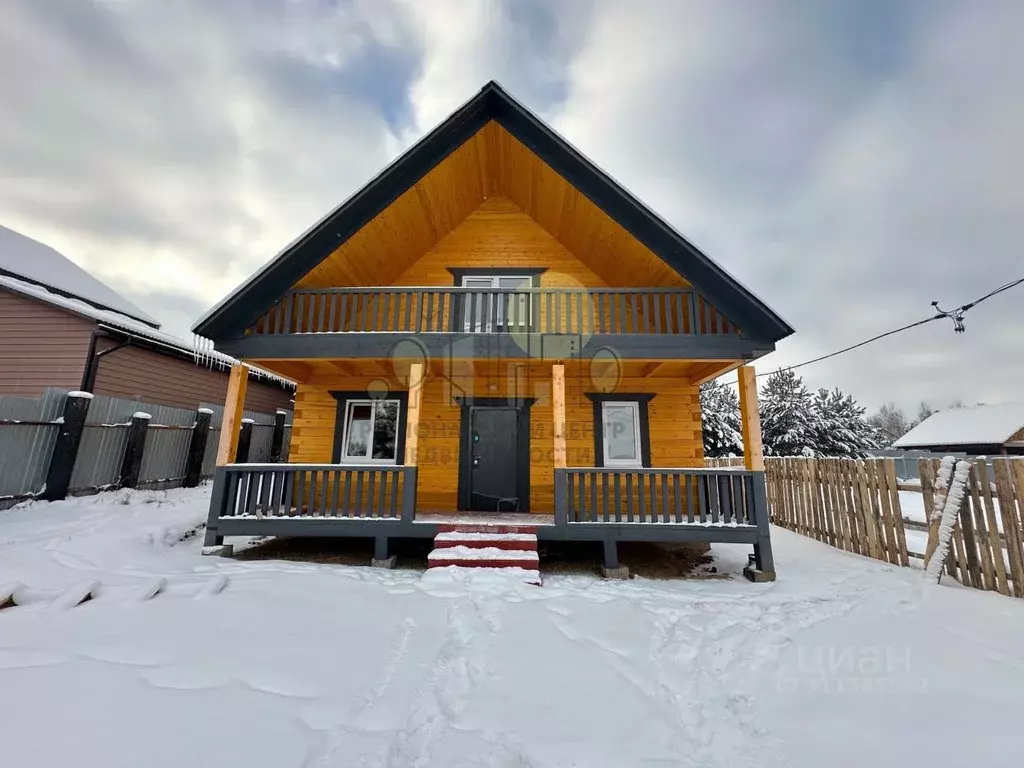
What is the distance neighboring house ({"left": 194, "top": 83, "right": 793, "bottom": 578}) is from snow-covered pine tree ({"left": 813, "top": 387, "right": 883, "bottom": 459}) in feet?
61.1

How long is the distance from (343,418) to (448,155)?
551 centimetres

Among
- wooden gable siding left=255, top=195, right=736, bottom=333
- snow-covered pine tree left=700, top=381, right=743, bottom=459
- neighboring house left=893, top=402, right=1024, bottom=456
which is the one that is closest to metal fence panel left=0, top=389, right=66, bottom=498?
wooden gable siding left=255, top=195, right=736, bottom=333

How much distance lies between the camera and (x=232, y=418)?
671 cm

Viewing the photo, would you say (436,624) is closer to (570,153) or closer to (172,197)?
(570,153)

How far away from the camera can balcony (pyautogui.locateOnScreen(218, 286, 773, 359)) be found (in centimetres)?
668

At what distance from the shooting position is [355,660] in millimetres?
3107

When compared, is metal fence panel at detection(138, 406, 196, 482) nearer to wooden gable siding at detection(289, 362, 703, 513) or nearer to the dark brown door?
wooden gable siding at detection(289, 362, 703, 513)

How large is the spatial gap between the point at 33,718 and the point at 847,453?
91.8 ft

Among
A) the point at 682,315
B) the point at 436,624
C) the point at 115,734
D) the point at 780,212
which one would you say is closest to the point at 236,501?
the point at 436,624

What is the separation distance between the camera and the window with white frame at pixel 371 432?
333 inches

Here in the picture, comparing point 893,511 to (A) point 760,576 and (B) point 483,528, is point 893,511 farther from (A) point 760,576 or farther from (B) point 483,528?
(B) point 483,528

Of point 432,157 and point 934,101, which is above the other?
point 934,101

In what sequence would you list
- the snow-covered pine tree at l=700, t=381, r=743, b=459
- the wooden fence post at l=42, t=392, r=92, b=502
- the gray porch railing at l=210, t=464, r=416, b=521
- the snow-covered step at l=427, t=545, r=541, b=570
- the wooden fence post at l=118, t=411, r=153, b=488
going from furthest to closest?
the snow-covered pine tree at l=700, t=381, r=743, b=459 < the wooden fence post at l=118, t=411, r=153, b=488 < the wooden fence post at l=42, t=392, r=92, b=502 < the gray porch railing at l=210, t=464, r=416, b=521 < the snow-covered step at l=427, t=545, r=541, b=570

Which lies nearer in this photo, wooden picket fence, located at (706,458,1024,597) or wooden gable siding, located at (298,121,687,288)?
wooden picket fence, located at (706,458,1024,597)
